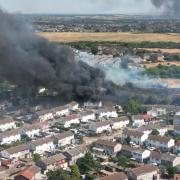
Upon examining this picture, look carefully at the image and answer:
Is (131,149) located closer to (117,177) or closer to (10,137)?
(117,177)

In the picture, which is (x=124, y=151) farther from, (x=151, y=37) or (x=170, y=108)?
(x=151, y=37)

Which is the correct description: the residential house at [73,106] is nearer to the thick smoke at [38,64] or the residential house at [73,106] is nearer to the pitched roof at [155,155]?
the pitched roof at [155,155]

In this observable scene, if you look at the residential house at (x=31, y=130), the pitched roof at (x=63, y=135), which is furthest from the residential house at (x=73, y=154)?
the residential house at (x=31, y=130)

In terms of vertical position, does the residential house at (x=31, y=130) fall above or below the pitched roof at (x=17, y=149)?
below

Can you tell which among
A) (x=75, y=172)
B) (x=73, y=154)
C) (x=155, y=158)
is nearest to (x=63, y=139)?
(x=73, y=154)

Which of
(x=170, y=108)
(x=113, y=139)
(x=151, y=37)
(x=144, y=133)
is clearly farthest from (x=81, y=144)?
(x=151, y=37)

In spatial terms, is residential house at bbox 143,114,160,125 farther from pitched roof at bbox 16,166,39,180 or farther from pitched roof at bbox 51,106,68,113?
pitched roof at bbox 16,166,39,180
